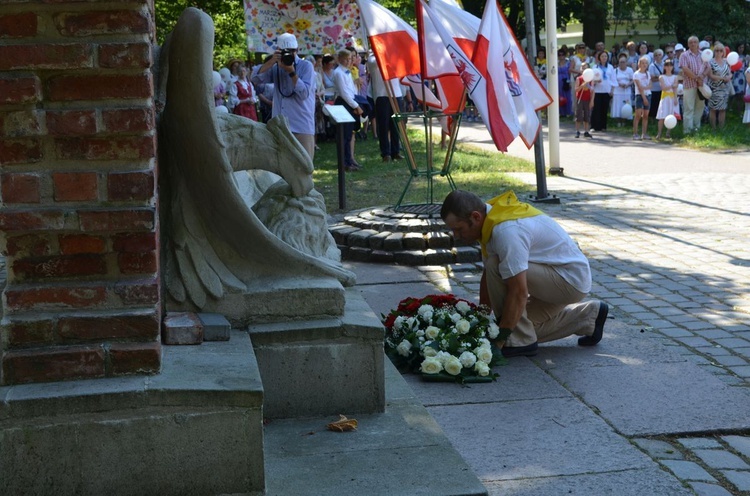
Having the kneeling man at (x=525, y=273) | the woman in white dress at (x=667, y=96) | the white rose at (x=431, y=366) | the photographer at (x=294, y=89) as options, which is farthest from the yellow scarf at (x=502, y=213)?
the woman in white dress at (x=667, y=96)

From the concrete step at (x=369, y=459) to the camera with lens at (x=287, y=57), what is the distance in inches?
363

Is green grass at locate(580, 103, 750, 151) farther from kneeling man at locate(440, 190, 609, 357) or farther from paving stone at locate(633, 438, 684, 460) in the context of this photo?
paving stone at locate(633, 438, 684, 460)

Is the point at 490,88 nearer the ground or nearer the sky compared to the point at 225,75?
nearer the ground

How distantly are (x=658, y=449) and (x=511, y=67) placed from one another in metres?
6.29

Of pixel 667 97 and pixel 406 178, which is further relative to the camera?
pixel 667 97

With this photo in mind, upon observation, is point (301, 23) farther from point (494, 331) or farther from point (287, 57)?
point (494, 331)

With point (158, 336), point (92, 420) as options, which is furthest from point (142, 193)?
point (92, 420)

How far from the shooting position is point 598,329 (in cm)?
604

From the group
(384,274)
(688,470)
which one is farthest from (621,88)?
(688,470)

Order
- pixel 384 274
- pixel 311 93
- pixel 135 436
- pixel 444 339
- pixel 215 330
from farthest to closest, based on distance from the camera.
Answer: pixel 311 93 < pixel 384 274 < pixel 444 339 < pixel 215 330 < pixel 135 436

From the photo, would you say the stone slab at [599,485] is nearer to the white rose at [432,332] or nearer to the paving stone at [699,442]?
the paving stone at [699,442]

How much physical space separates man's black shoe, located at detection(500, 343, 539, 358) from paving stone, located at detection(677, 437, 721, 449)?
1.55 m

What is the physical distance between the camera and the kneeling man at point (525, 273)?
223 inches

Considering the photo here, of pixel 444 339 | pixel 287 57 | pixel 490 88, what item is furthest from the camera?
pixel 287 57
